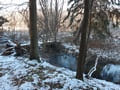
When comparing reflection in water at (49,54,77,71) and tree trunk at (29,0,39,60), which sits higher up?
tree trunk at (29,0,39,60)

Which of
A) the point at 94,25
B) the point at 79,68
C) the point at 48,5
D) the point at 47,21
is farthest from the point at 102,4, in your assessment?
the point at 48,5

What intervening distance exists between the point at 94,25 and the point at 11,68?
6.42 metres

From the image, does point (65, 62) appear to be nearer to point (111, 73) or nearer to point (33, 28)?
point (111, 73)

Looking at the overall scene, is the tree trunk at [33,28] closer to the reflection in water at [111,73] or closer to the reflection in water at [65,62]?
the reflection in water at [65,62]

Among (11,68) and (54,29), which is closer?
(11,68)

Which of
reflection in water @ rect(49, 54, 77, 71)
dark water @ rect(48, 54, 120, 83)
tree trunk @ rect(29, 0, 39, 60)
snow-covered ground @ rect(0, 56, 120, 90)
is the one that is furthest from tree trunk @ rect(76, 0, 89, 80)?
reflection in water @ rect(49, 54, 77, 71)

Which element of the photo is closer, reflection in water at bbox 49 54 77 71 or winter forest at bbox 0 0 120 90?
winter forest at bbox 0 0 120 90

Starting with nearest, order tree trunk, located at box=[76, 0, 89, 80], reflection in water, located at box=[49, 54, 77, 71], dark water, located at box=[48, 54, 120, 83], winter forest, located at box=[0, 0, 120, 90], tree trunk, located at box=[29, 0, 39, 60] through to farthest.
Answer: tree trunk, located at box=[76, 0, 89, 80], winter forest, located at box=[0, 0, 120, 90], tree trunk, located at box=[29, 0, 39, 60], dark water, located at box=[48, 54, 120, 83], reflection in water, located at box=[49, 54, 77, 71]

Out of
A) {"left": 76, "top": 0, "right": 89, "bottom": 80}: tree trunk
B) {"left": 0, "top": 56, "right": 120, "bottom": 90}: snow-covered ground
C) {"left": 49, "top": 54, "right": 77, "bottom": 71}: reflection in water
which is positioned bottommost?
{"left": 49, "top": 54, "right": 77, "bottom": 71}: reflection in water

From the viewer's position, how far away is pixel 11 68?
9.71 meters

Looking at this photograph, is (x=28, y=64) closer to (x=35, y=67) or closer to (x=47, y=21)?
(x=35, y=67)

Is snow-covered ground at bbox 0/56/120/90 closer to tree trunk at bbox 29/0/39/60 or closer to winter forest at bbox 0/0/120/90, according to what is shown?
winter forest at bbox 0/0/120/90

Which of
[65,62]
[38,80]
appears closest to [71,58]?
[65,62]

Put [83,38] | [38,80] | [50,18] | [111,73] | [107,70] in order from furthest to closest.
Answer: [50,18], [107,70], [111,73], [38,80], [83,38]
